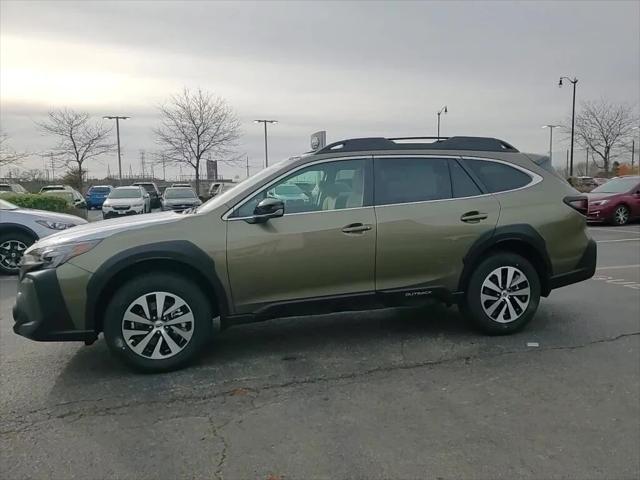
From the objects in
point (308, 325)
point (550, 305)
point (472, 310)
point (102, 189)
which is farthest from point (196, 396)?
point (102, 189)

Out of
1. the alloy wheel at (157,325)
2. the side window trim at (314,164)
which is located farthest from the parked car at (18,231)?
the side window trim at (314,164)

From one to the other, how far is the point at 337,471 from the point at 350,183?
2490 mm

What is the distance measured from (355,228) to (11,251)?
7109 mm

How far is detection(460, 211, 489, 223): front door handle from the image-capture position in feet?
15.5

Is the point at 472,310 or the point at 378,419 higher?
the point at 472,310

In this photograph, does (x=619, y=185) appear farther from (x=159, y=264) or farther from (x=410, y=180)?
(x=159, y=264)

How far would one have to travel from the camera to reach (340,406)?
3.53 meters

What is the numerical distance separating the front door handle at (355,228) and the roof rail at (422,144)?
71cm

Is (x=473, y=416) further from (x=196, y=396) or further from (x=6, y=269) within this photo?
(x=6, y=269)

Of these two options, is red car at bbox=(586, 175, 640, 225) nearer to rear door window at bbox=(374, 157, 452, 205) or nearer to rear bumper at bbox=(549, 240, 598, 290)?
rear bumper at bbox=(549, 240, 598, 290)

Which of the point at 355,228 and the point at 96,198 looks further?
the point at 96,198

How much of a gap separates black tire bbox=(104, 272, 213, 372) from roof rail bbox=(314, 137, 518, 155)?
63.5 inches

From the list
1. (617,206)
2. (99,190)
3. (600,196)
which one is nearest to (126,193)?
(99,190)

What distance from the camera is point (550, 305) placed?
6215 millimetres
